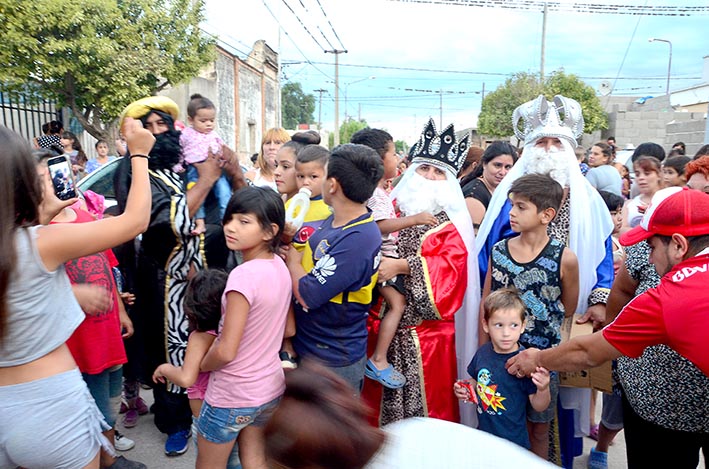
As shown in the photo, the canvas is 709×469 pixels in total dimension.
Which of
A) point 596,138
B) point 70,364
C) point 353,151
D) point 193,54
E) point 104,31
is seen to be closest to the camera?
point 70,364

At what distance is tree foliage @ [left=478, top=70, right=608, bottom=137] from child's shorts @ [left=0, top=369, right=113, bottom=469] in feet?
76.1

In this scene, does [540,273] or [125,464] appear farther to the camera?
Answer: [125,464]

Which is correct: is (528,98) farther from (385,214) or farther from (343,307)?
(343,307)

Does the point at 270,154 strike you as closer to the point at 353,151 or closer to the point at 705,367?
the point at 353,151

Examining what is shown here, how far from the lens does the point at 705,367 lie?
65.6 inches

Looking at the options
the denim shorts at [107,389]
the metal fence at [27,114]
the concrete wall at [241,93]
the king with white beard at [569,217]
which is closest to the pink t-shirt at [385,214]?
the king with white beard at [569,217]

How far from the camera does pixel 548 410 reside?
8.95ft

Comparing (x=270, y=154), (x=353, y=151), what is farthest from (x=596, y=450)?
(x=270, y=154)

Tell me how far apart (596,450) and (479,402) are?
4.12ft

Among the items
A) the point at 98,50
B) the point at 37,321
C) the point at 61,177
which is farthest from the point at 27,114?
the point at 37,321

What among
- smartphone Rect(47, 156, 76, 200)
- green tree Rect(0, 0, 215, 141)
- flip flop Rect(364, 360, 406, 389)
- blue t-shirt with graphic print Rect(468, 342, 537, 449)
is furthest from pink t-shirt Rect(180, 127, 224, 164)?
green tree Rect(0, 0, 215, 141)

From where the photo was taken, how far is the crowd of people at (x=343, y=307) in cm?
167

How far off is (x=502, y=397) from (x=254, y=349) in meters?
1.27

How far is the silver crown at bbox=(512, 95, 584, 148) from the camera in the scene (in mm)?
3596
